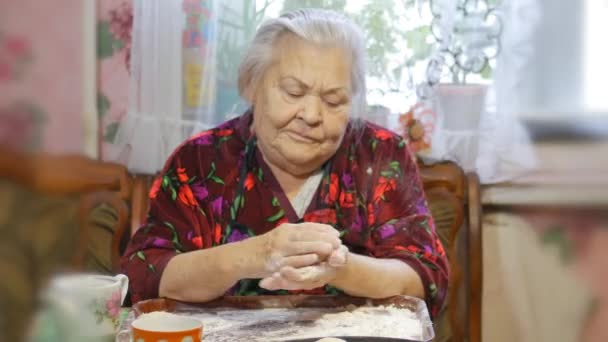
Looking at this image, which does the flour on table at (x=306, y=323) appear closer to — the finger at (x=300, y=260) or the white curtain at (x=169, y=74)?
the finger at (x=300, y=260)

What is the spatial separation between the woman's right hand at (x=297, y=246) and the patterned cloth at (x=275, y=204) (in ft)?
0.88

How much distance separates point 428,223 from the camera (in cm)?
142

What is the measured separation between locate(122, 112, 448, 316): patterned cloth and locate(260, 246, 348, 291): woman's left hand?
0.24 meters

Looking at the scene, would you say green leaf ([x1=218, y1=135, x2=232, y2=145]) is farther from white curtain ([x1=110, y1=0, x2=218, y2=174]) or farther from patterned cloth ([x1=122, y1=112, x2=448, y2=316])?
white curtain ([x1=110, y1=0, x2=218, y2=174])

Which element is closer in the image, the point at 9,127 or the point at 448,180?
the point at 9,127

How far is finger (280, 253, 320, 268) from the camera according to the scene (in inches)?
42.3

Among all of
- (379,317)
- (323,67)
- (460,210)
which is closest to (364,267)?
(379,317)

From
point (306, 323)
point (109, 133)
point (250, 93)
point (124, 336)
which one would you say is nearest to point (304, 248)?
point (306, 323)

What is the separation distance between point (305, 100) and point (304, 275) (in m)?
0.47

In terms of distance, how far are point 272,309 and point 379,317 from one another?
183mm

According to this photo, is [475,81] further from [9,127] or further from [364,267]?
[9,127]

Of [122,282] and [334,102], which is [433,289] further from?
[122,282]

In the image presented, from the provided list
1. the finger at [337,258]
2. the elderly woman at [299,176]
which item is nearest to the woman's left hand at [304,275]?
the finger at [337,258]

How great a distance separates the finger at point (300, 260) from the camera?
1073mm
